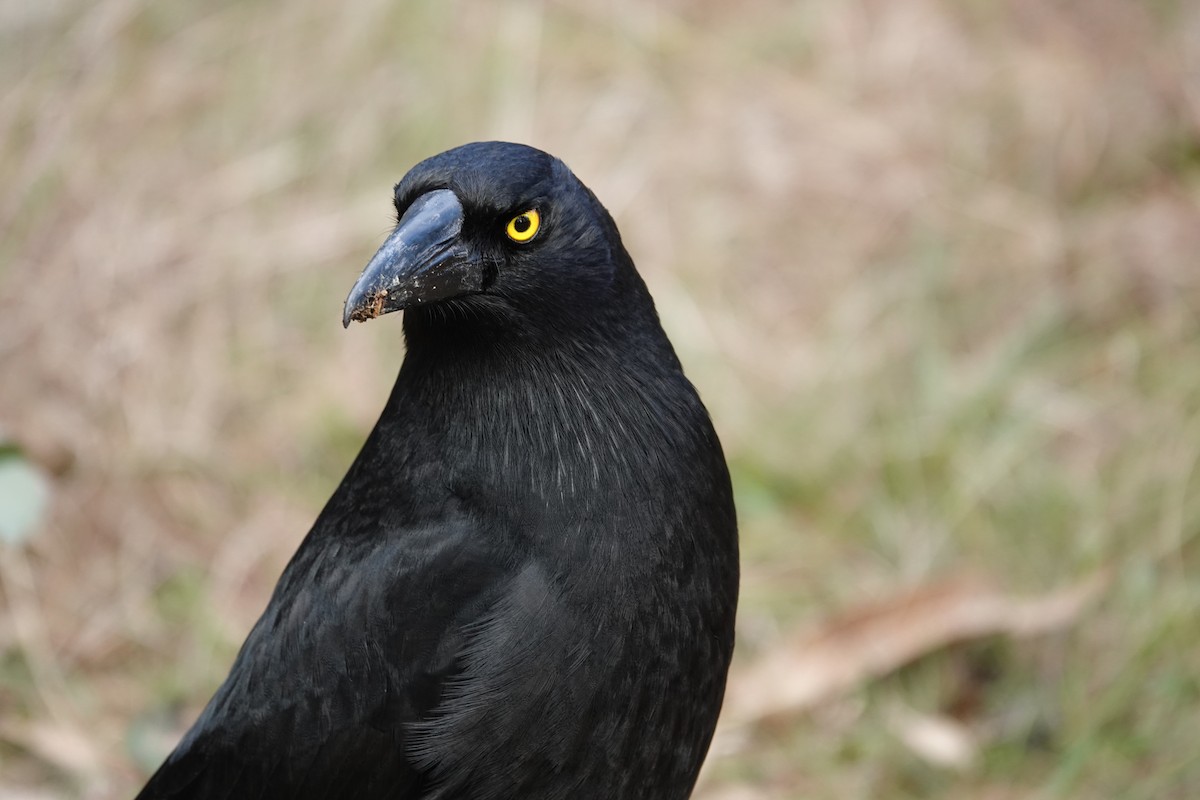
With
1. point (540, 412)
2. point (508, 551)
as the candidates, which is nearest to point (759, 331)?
point (540, 412)

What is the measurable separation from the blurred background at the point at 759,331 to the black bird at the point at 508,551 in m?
1.30

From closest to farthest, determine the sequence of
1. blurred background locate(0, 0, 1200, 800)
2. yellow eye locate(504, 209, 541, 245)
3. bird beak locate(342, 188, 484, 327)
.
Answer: bird beak locate(342, 188, 484, 327), yellow eye locate(504, 209, 541, 245), blurred background locate(0, 0, 1200, 800)

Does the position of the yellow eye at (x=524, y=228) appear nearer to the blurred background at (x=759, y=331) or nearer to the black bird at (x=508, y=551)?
the black bird at (x=508, y=551)

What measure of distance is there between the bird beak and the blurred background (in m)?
1.76

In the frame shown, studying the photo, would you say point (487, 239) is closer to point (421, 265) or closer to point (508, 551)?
point (421, 265)

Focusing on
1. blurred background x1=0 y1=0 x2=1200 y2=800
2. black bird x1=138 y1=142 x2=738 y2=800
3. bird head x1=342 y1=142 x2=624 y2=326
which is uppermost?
blurred background x1=0 y1=0 x2=1200 y2=800

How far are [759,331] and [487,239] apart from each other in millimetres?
2666

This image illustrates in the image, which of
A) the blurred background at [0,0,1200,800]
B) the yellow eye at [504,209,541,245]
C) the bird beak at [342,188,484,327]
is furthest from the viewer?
the blurred background at [0,0,1200,800]

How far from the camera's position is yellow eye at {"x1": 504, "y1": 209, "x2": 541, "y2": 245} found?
2.54 metres

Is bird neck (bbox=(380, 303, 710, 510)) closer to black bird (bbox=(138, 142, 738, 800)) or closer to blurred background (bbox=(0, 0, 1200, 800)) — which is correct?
black bird (bbox=(138, 142, 738, 800))

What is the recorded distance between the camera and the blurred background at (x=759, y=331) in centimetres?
395

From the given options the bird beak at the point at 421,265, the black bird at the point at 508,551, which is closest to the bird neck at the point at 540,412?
the black bird at the point at 508,551

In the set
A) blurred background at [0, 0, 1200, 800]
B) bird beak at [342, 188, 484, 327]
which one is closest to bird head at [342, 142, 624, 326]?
bird beak at [342, 188, 484, 327]

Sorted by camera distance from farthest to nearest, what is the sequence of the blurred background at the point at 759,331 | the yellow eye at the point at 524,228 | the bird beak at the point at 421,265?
the blurred background at the point at 759,331, the yellow eye at the point at 524,228, the bird beak at the point at 421,265
